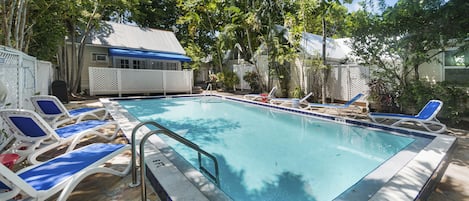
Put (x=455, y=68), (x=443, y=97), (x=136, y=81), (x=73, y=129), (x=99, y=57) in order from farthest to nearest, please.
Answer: (x=99, y=57) → (x=136, y=81) → (x=455, y=68) → (x=443, y=97) → (x=73, y=129)

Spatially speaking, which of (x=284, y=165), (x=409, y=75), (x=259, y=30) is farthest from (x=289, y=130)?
(x=259, y=30)

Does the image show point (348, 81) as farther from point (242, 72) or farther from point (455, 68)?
point (242, 72)

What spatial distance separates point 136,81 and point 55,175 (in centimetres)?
1684

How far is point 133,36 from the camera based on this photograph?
22297 mm

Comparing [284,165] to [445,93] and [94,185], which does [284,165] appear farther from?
[445,93]

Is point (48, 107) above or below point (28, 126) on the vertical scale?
above

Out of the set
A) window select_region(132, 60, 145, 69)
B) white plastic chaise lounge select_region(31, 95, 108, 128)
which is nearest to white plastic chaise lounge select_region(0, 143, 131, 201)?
white plastic chaise lounge select_region(31, 95, 108, 128)

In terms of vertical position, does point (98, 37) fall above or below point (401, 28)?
above

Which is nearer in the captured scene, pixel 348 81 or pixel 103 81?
pixel 348 81

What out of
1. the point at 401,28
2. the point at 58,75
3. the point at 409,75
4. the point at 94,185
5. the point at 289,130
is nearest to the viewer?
the point at 94,185

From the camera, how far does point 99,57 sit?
811 inches

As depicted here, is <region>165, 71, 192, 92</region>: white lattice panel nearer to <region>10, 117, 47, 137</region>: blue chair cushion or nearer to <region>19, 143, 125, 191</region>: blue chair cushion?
<region>10, 117, 47, 137</region>: blue chair cushion

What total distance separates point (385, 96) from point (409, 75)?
1.40 m

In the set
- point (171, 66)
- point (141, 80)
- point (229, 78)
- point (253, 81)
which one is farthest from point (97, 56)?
point (253, 81)
